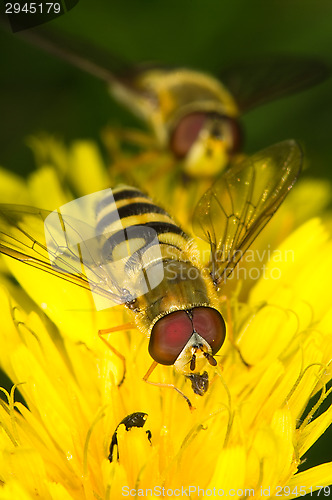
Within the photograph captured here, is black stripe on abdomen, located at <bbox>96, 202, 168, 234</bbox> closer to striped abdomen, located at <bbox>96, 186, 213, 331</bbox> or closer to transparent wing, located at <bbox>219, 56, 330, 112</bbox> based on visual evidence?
striped abdomen, located at <bbox>96, 186, 213, 331</bbox>

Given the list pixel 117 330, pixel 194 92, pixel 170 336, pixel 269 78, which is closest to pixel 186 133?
pixel 194 92

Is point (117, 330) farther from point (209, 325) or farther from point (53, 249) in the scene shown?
point (209, 325)

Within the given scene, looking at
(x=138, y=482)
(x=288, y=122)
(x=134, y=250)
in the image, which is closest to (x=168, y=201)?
(x=288, y=122)

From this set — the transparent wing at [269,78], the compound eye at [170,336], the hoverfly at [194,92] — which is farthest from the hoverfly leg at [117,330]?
the transparent wing at [269,78]

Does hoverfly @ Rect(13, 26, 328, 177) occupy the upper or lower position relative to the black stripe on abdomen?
upper

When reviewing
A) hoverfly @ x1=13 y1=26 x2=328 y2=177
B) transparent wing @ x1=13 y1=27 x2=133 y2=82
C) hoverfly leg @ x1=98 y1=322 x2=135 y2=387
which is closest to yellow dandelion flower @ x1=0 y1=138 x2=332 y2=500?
hoverfly leg @ x1=98 y1=322 x2=135 y2=387

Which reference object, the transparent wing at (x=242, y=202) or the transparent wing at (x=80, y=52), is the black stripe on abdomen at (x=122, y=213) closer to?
the transparent wing at (x=242, y=202)
